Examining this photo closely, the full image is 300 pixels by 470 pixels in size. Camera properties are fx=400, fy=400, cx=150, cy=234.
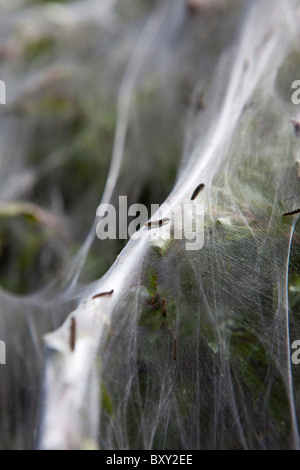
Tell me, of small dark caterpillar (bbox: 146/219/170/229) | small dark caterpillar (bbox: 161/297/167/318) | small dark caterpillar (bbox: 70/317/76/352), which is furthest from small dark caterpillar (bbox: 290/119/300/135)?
small dark caterpillar (bbox: 70/317/76/352)

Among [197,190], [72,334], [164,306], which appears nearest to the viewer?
[72,334]

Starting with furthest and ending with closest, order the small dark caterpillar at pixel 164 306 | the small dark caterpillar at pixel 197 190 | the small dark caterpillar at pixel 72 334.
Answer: the small dark caterpillar at pixel 197 190 < the small dark caterpillar at pixel 164 306 < the small dark caterpillar at pixel 72 334

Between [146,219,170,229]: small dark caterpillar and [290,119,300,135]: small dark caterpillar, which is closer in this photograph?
[146,219,170,229]: small dark caterpillar

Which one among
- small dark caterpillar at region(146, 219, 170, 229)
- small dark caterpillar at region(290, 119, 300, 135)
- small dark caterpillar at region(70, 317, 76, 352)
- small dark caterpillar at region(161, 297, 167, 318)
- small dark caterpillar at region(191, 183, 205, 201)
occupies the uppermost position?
small dark caterpillar at region(290, 119, 300, 135)

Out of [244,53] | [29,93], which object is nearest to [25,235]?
[29,93]

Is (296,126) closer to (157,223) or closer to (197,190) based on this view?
(197,190)

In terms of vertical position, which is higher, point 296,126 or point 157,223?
point 296,126

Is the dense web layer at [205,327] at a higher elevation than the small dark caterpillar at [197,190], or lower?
lower

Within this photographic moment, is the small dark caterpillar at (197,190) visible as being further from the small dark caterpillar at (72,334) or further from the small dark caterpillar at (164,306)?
the small dark caterpillar at (72,334)

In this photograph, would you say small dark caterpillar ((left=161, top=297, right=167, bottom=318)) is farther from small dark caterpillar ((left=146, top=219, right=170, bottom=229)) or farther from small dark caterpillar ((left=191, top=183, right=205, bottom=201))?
small dark caterpillar ((left=191, top=183, right=205, bottom=201))

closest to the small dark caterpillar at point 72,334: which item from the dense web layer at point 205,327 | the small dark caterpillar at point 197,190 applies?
the dense web layer at point 205,327

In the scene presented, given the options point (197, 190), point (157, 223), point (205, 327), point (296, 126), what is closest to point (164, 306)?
point (205, 327)
